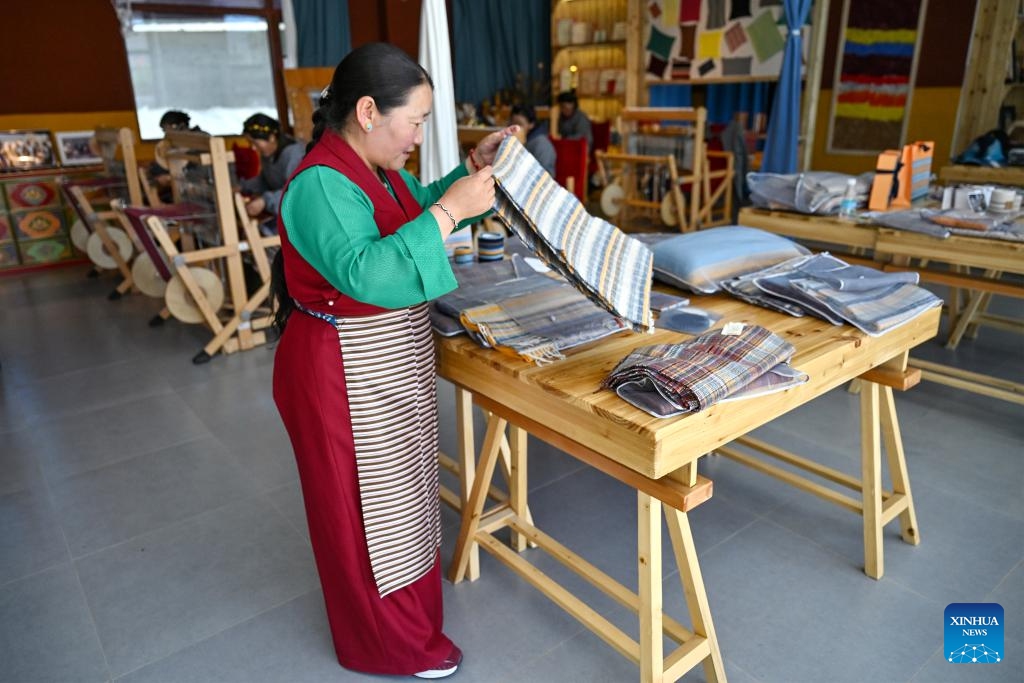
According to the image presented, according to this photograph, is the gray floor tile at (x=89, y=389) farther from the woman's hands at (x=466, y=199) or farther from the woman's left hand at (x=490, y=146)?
the woman's hands at (x=466, y=199)

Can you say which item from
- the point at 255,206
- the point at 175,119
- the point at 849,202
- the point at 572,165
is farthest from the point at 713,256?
the point at 175,119

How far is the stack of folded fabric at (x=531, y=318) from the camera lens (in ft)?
→ 5.03

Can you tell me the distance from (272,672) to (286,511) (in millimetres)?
751

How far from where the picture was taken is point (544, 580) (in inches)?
71.1

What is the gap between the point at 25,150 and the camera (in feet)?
19.4

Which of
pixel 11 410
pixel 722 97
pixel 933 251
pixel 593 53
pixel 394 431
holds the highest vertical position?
pixel 593 53

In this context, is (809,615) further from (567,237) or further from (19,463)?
(19,463)

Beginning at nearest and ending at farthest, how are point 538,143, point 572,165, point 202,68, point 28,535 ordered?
point 28,535
point 538,143
point 572,165
point 202,68

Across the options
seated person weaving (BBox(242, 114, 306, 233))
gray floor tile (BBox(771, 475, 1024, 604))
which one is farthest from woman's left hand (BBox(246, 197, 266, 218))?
gray floor tile (BBox(771, 475, 1024, 604))

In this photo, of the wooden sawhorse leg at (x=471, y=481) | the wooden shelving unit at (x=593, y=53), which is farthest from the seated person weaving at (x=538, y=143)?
the wooden shelving unit at (x=593, y=53)

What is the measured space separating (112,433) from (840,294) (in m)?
2.89

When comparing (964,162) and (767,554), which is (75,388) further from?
(964,162)

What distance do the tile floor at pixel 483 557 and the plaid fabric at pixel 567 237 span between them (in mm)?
918

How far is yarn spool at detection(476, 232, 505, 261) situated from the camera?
207 centimetres
